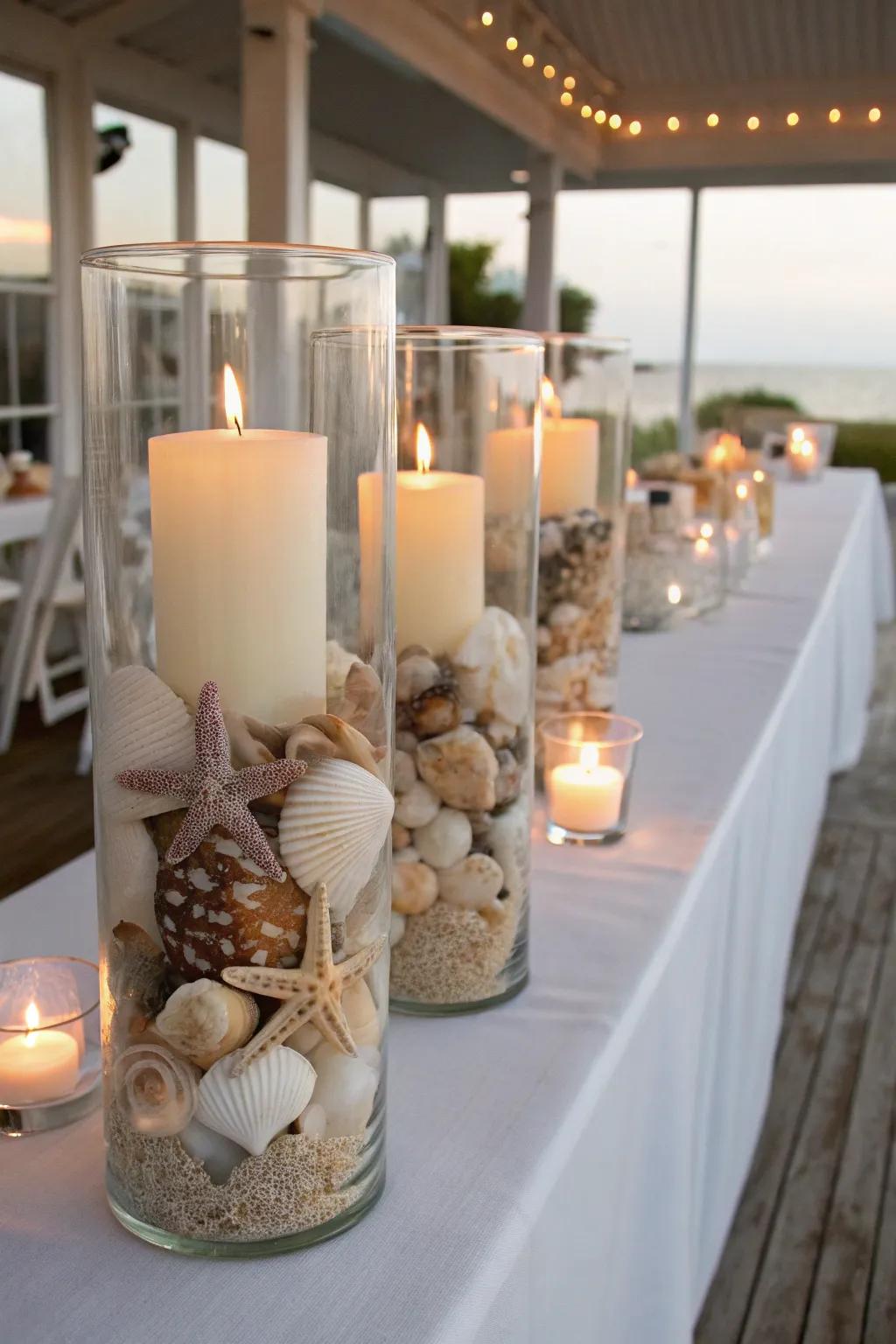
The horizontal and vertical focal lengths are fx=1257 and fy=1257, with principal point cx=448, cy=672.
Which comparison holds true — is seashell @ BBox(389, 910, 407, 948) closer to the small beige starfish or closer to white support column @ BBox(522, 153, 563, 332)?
the small beige starfish

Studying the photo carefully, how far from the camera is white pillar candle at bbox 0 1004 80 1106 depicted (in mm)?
639

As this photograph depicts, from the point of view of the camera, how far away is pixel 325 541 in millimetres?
529

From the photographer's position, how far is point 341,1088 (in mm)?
532

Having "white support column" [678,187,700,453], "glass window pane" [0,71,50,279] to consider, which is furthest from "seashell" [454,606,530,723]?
"white support column" [678,187,700,453]

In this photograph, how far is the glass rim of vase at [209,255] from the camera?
49 cm

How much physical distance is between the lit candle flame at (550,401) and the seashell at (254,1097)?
2.37 ft

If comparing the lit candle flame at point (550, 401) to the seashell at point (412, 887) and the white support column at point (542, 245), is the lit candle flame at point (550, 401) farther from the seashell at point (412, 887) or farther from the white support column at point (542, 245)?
the white support column at point (542, 245)

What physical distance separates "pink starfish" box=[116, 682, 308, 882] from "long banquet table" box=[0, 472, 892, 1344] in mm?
186

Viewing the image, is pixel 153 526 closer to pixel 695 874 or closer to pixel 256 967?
pixel 256 967

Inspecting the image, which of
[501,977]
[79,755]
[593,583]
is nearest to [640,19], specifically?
[79,755]

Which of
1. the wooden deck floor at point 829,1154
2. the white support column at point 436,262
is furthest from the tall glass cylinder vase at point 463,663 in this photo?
the white support column at point 436,262

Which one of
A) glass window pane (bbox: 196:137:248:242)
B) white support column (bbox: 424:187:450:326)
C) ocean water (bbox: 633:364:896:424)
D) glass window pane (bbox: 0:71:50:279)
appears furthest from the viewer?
ocean water (bbox: 633:364:896:424)

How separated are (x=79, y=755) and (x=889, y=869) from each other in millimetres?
2216

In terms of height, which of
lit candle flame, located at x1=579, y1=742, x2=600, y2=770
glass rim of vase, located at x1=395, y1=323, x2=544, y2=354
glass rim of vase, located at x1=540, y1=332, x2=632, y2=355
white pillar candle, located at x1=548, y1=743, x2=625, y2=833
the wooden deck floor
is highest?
glass rim of vase, located at x1=540, y1=332, x2=632, y2=355
